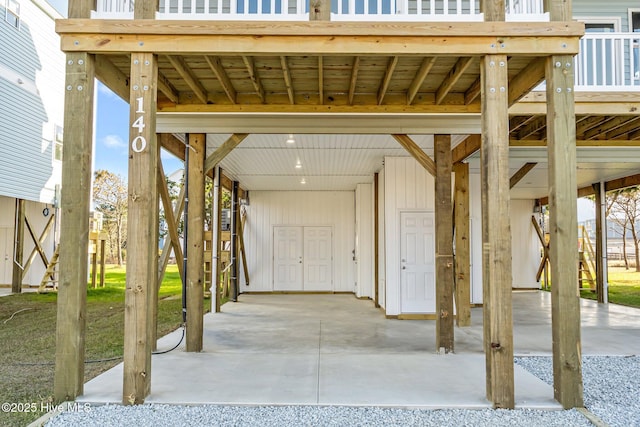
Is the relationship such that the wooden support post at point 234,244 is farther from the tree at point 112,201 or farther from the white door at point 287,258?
the tree at point 112,201

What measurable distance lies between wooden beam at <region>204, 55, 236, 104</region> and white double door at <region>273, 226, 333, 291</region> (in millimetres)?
8245

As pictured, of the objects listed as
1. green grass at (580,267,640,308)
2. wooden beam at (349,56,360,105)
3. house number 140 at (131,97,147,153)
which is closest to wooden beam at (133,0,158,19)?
house number 140 at (131,97,147,153)

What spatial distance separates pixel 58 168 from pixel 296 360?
39.4ft

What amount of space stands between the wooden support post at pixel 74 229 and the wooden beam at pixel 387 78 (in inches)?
96.3

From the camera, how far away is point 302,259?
43.0ft

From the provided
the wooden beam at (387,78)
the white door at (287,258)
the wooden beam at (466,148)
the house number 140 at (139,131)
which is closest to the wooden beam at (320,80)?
the wooden beam at (387,78)

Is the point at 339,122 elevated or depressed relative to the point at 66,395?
elevated

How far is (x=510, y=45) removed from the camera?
140 inches

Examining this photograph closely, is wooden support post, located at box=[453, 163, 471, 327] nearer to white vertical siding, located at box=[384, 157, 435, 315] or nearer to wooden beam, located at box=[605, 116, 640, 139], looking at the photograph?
white vertical siding, located at box=[384, 157, 435, 315]

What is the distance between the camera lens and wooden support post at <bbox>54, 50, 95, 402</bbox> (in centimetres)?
340

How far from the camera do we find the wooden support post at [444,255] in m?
5.36

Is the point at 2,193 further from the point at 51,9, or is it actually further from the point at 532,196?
the point at 532,196

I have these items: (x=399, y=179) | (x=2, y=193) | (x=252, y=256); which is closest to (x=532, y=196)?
(x=399, y=179)

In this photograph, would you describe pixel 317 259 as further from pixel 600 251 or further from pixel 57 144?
pixel 57 144
